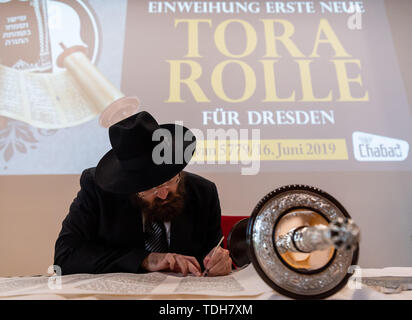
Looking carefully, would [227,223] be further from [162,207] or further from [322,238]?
[322,238]

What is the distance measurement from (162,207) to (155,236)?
0.13m

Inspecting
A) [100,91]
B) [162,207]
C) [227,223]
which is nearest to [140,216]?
[162,207]

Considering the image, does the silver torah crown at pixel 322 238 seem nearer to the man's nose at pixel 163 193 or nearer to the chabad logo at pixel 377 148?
the man's nose at pixel 163 193

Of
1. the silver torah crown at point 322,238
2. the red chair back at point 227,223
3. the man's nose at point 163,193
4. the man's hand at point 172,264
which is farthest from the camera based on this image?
the red chair back at point 227,223

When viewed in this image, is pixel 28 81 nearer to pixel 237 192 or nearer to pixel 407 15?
pixel 237 192

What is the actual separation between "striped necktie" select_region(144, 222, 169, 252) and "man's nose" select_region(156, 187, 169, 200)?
5.1 inches

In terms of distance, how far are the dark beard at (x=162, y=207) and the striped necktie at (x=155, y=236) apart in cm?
3

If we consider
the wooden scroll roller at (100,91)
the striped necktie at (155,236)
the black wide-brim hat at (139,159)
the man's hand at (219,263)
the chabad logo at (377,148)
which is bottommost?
the man's hand at (219,263)

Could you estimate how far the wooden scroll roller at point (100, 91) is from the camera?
2.00 meters

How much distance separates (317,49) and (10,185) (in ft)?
7.23

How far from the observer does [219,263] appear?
3.16 feet

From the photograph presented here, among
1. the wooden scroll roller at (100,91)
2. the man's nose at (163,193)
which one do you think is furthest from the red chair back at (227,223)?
the wooden scroll roller at (100,91)

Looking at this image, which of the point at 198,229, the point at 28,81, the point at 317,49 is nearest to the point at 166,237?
the point at 198,229

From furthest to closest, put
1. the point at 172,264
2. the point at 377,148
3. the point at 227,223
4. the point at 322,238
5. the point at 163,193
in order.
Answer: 1. the point at 377,148
2. the point at 227,223
3. the point at 163,193
4. the point at 172,264
5. the point at 322,238
